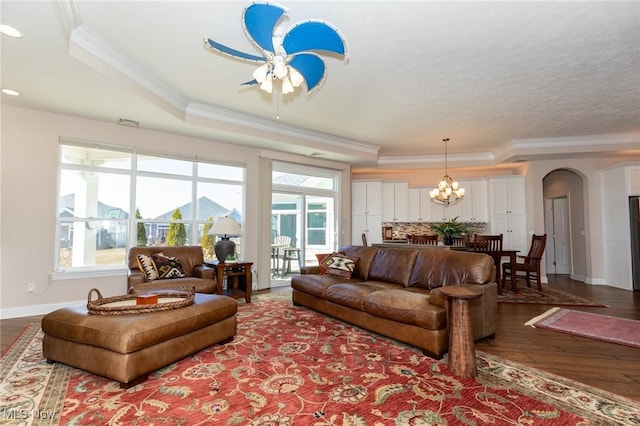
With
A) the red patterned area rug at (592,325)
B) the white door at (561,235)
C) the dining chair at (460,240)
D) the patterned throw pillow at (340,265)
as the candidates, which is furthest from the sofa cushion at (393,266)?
the white door at (561,235)

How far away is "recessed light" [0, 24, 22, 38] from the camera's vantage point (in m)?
2.57

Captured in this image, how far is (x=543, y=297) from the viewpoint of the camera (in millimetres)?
5145

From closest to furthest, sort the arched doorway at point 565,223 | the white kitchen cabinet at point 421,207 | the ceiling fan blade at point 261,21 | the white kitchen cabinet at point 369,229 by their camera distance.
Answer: the ceiling fan blade at point 261,21 < the arched doorway at point 565,223 < the white kitchen cabinet at point 369,229 < the white kitchen cabinet at point 421,207

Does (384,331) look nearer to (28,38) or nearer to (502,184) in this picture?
(28,38)

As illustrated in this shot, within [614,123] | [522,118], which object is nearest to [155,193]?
[522,118]

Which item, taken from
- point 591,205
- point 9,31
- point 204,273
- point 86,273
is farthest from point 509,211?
point 9,31

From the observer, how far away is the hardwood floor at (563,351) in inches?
93.6

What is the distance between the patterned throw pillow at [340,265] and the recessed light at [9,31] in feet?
13.1

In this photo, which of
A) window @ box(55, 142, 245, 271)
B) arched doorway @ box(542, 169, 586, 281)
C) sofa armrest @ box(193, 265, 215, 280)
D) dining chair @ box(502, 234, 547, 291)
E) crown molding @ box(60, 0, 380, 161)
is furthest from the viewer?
arched doorway @ box(542, 169, 586, 281)

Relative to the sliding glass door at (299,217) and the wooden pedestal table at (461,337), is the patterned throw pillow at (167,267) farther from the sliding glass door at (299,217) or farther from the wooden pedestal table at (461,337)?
the wooden pedestal table at (461,337)

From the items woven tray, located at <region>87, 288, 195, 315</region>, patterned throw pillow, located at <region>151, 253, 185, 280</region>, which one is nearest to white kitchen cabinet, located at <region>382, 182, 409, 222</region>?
patterned throw pillow, located at <region>151, 253, 185, 280</region>

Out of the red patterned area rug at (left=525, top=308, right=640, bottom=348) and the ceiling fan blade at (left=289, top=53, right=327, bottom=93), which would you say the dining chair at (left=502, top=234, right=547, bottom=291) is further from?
the ceiling fan blade at (left=289, top=53, right=327, bottom=93)

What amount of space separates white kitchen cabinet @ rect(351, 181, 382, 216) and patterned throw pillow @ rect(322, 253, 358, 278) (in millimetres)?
3493

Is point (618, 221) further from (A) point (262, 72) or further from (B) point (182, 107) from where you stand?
(B) point (182, 107)
